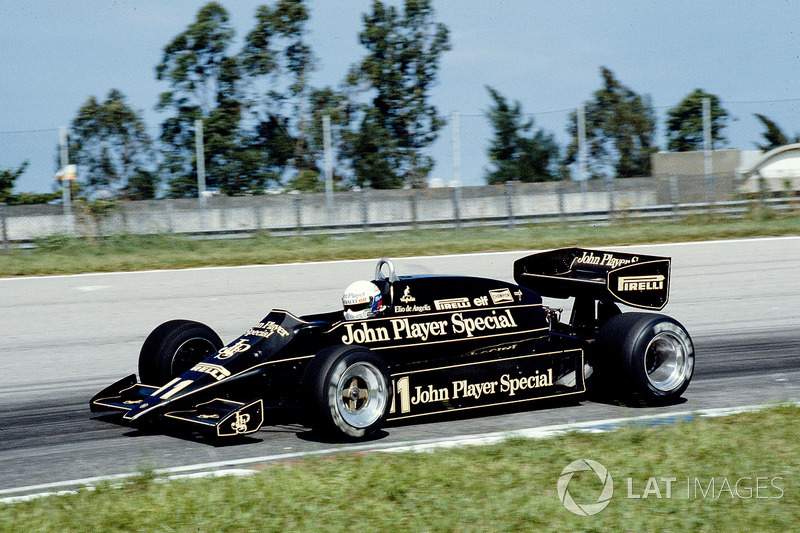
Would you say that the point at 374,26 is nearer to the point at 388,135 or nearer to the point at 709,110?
the point at 388,135

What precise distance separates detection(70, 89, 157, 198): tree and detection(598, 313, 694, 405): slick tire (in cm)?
1574

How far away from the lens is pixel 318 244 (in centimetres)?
1797

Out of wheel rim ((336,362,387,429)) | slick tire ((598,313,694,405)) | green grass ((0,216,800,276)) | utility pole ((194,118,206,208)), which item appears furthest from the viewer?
utility pole ((194,118,206,208))

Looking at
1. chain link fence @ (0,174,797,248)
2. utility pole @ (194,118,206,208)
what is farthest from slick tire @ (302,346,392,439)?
utility pole @ (194,118,206,208)

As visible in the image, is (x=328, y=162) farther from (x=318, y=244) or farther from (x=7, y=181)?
(x=7, y=181)

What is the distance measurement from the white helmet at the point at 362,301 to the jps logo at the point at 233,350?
794 millimetres

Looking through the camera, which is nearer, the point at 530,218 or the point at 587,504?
the point at 587,504

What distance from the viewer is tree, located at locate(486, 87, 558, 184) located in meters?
25.6

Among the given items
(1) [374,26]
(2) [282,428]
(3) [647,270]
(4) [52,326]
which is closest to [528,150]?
(1) [374,26]

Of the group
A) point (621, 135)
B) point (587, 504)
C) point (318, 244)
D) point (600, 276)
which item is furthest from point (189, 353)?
point (621, 135)

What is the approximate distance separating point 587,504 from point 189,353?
4054 millimetres

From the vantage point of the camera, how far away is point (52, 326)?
11570mm

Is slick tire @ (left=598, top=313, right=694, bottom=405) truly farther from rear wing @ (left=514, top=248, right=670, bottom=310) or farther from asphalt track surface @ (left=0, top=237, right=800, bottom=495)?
rear wing @ (left=514, top=248, right=670, bottom=310)

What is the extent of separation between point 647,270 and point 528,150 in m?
19.2
